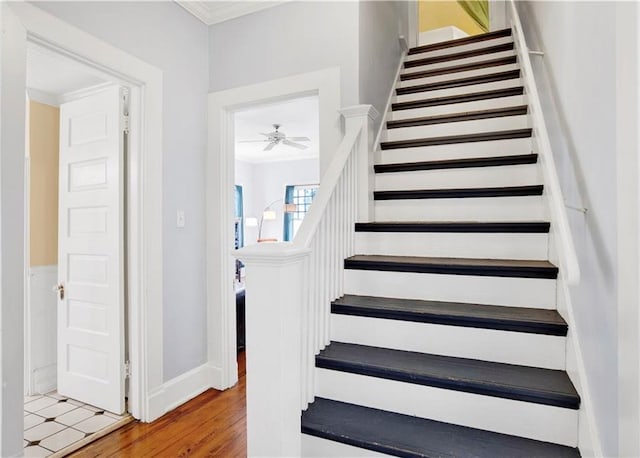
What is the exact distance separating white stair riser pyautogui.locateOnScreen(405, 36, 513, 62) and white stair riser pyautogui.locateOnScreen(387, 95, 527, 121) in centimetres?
111

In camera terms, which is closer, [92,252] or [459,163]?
[459,163]

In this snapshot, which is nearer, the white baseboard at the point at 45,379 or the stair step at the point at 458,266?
the stair step at the point at 458,266

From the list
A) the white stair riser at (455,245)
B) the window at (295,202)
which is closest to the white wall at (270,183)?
the window at (295,202)

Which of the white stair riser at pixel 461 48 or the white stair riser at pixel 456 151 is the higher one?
the white stair riser at pixel 461 48

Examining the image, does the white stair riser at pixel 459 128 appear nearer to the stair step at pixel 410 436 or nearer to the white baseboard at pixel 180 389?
the stair step at pixel 410 436

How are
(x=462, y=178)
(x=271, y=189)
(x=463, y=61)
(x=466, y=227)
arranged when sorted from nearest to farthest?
(x=466, y=227), (x=462, y=178), (x=463, y=61), (x=271, y=189)

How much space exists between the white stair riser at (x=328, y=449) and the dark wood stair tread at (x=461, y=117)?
2341 millimetres

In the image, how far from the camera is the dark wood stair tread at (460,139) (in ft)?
8.18

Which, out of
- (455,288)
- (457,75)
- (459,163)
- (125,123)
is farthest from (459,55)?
(125,123)

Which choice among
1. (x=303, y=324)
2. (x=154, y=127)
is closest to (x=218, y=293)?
(x=154, y=127)

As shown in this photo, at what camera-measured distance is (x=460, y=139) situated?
2.64 m

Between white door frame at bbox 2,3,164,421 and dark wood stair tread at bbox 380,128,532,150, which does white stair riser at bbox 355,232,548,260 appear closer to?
dark wood stair tread at bbox 380,128,532,150

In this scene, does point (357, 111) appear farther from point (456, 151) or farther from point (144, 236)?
point (144, 236)

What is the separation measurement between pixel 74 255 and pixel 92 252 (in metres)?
0.24
